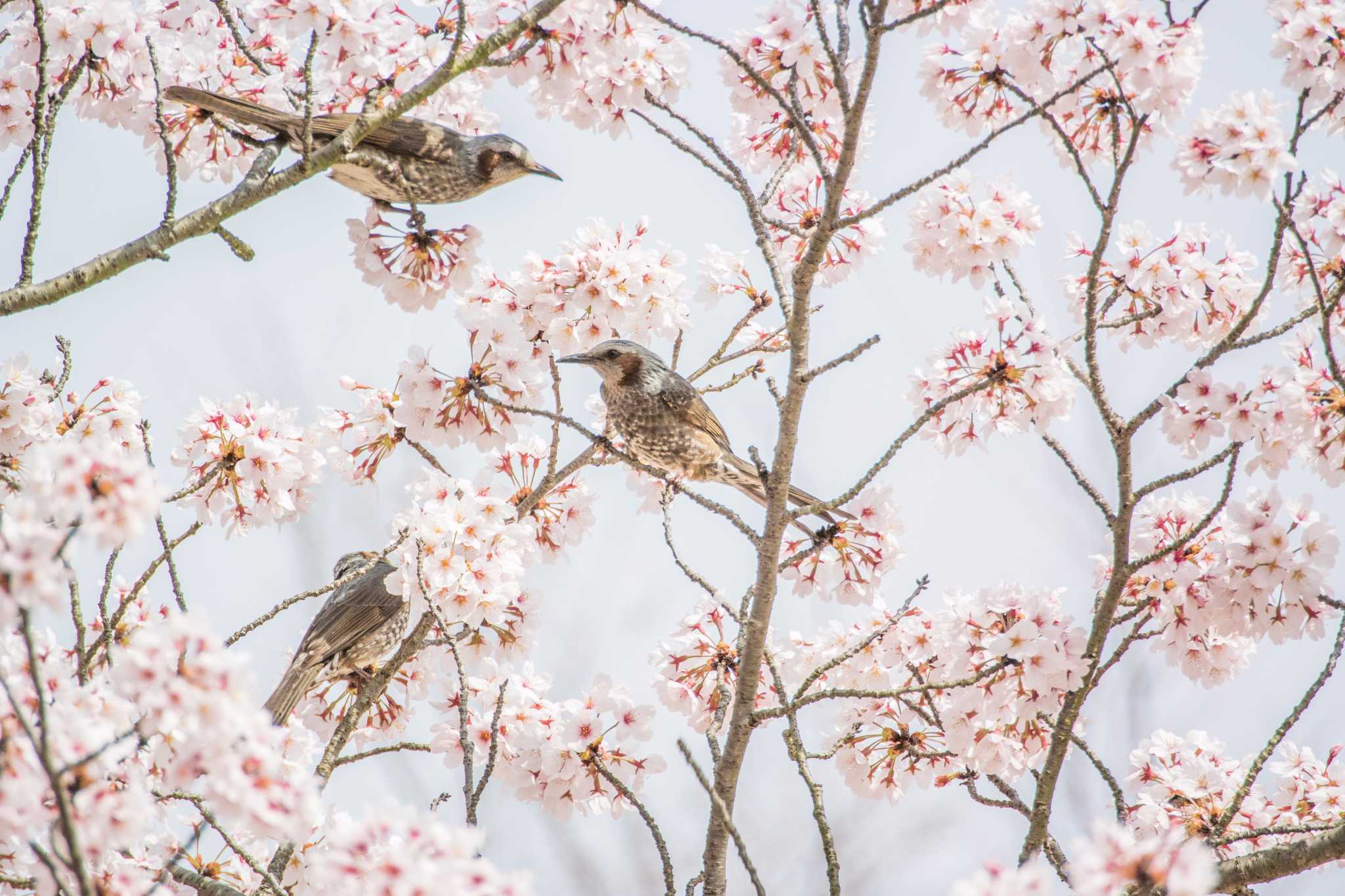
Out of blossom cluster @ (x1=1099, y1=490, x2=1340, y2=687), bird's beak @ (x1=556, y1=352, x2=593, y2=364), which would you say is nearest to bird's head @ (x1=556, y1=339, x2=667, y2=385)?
bird's beak @ (x1=556, y1=352, x2=593, y2=364)

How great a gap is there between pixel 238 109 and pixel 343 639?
2337mm

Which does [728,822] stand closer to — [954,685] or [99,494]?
[954,685]

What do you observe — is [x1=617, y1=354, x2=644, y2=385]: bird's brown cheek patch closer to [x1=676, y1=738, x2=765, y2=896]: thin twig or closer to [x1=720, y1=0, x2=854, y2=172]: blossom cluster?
[x1=720, y1=0, x2=854, y2=172]: blossom cluster

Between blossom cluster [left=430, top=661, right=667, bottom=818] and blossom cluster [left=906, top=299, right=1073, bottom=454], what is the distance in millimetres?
1442

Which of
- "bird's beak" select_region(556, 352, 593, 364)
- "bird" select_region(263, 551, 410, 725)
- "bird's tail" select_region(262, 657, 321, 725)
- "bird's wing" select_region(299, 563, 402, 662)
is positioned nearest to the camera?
"bird's beak" select_region(556, 352, 593, 364)

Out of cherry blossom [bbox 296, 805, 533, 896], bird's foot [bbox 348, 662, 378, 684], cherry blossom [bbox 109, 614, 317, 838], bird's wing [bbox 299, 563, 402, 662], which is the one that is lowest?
cherry blossom [bbox 296, 805, 533, 896]

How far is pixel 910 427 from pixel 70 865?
6.60 feet

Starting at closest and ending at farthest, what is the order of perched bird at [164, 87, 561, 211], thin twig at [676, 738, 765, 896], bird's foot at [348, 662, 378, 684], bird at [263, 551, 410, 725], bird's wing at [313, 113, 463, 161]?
thin twig at [676, 738, 765, 896] < perched bird at [164, 87, 561, 211] < bird's wing at [313, 113, 463, 161] < bird at [263, 551, 410, 725] < bird's foot at [348, 662, 378, 684]

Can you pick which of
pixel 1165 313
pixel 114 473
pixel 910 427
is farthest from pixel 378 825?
pixel 1165 313

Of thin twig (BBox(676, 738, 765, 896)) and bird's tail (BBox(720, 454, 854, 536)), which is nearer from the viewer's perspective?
thin twig (BBox(676, 738, 765, 896))

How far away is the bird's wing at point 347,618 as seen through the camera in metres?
4.84

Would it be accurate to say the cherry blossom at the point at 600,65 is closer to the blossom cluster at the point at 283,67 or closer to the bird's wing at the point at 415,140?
the blossom cluster at the point at 283,67

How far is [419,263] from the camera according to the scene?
372 centimetres

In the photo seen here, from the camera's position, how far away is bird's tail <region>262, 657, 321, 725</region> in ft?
15.1
